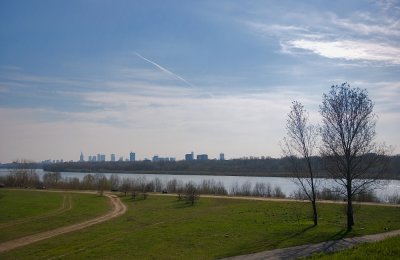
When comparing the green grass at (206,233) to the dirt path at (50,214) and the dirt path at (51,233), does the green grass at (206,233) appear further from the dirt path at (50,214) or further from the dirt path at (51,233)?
the dirt path at (50,214)

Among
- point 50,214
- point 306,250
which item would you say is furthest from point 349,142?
point 50,214

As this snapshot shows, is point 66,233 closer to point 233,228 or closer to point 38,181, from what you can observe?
point 233,228

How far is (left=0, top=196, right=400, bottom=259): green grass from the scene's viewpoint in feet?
64.2

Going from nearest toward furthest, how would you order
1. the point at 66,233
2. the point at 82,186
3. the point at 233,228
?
the point at 233,228 → the point at 66,233 → the point at 82,186

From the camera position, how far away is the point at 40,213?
38.0m

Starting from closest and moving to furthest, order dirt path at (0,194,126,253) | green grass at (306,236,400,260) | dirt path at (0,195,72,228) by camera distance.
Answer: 1. green grass at (306,236,400,260)
2. dirt path at (0,194,126,253)
3. dirt path at (0,195,72,228)

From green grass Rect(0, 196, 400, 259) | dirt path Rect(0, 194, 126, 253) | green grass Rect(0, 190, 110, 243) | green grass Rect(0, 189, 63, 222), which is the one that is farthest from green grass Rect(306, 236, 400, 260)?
green grass Rect(0, 189, 63, 222)

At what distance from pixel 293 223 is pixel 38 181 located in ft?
197

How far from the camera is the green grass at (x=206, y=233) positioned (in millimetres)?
19578

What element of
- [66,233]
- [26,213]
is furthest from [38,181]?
[66,233]

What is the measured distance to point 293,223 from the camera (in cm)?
2575

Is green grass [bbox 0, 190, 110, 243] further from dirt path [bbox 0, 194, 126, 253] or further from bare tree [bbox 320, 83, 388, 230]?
bare tree [bbox 320, 83, 388, 230]

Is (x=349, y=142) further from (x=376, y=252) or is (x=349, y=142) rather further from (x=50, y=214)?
(x=50, y=214)

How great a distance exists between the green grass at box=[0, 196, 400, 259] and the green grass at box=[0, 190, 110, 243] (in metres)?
4.06
